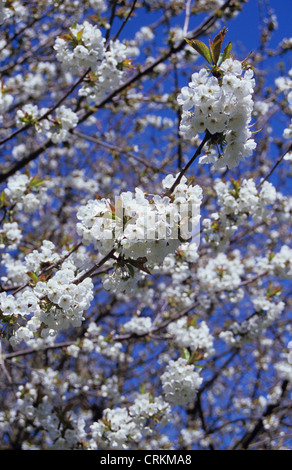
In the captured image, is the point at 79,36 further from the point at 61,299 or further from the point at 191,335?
the point at 191,335

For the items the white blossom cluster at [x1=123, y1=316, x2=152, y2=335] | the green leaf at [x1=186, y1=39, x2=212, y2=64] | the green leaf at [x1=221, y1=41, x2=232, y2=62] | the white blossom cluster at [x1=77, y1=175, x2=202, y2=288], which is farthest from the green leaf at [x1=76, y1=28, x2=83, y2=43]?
the white blossom cluster at [x1=123, y1=316, x2=152, y2=335]

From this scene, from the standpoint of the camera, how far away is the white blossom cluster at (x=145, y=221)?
1882 millimetres

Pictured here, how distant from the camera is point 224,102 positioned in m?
1.89

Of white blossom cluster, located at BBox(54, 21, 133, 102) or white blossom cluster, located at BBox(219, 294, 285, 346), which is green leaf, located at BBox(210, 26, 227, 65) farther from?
white blossom cluster, located at BBox(219, 294, 285, 346)

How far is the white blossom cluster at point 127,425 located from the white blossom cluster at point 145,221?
2.15m

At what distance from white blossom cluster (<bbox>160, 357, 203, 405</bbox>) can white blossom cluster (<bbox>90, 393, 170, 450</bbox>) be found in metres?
0.26

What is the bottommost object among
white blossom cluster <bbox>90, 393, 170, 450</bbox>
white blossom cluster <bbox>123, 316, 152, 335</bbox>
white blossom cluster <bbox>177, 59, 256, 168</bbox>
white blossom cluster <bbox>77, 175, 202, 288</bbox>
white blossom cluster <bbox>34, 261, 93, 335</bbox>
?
white blossom cluster <bbox>90, 393, 170, 450</bbox>

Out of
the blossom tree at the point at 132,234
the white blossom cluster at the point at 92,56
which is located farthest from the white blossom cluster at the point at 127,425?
the white blossom cluster at the point at 92,56

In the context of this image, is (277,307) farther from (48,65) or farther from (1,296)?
(48,65)

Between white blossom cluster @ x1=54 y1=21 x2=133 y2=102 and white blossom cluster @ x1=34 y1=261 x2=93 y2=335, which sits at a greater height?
white blossom cluster @ x1=54 y1=21 x2=133 y2=102

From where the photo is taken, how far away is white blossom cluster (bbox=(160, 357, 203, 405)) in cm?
339

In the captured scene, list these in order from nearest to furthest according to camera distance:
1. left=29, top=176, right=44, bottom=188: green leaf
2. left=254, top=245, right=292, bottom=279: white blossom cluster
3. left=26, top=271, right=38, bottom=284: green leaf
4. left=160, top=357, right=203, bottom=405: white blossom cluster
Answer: left=26, top=271, right=38, bottom=284: green leaf
left=160, top=357, right=203, bottom=405: white blossom cluster
left=29, top=176, right=44, bottom=188: green leaf
left=254, top=245, right=292, bottom=279: white blossom cluster

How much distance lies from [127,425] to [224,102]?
2.91m

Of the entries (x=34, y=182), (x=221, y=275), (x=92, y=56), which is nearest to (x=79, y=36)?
(x=92, y=56)
